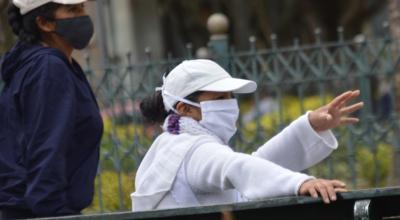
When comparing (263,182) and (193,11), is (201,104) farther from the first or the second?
(193,11)

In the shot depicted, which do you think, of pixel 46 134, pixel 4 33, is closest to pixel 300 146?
pixel 46 134

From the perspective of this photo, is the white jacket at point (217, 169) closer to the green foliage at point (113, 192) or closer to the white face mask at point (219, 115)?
the white face mask at point (219, 115)

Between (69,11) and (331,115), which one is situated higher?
(69,11)

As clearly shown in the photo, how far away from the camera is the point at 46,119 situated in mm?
5008

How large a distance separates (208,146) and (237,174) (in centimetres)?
26

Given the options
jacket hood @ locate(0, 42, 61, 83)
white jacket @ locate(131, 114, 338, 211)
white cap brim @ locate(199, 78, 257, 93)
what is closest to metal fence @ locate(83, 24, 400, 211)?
jacket hood @ locate(0, 42, 61, 83)

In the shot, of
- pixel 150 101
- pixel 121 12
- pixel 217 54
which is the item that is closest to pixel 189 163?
pixel 150 101

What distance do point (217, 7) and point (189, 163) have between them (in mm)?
23480

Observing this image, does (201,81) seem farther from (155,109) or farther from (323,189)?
(323,189)

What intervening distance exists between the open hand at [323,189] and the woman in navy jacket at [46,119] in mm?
1030

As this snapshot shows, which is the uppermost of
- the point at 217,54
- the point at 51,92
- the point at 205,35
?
the point at 51,92

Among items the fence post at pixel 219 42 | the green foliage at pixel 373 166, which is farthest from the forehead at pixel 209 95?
the green foliage at pixel 373 166

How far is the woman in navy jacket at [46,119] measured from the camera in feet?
16.2

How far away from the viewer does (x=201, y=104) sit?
16.3 ft
